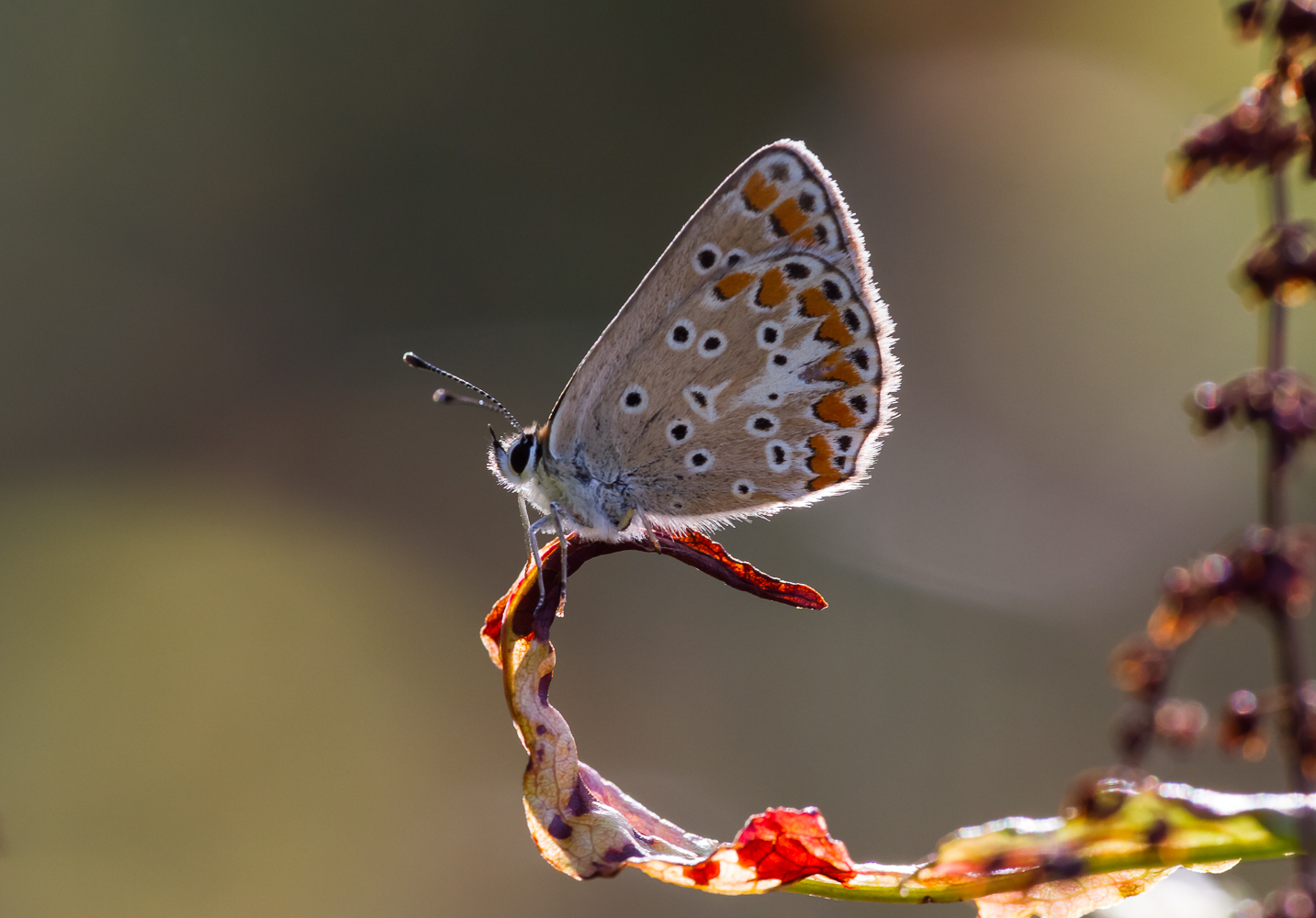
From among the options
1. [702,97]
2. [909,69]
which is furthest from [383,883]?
[909,69]

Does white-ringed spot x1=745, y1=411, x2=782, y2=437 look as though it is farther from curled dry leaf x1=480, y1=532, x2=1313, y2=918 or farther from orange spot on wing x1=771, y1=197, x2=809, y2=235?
curled dry leaf x1=480, y1=532, x2=1313, y2=918

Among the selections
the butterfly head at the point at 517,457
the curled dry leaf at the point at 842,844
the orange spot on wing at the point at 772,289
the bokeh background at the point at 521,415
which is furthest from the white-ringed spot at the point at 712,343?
the bokeh background at the point at 521,415

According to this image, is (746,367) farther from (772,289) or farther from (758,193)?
(758,193)

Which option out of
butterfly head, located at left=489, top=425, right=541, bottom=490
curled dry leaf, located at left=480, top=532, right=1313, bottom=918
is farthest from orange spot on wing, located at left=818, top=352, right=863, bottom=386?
curled dry leaf, located at left=480, top=532, right=1313, bottom=918

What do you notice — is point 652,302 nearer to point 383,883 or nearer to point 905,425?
point 383,883

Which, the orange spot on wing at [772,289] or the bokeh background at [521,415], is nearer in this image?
the orange spot on wing at [772,289]

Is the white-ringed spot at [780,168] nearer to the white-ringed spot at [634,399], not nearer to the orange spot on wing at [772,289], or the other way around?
the orange spot on wing at [772,289]
